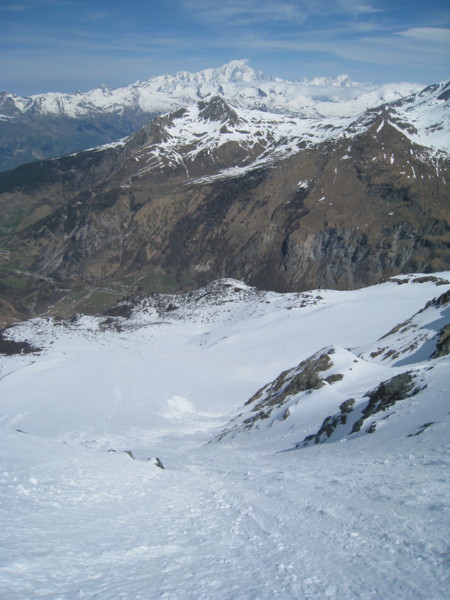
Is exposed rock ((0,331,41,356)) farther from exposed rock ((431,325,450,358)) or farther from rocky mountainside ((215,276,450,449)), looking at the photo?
exposed rock ((431,325,450,358))

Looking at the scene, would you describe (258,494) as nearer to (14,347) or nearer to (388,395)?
(388,395)

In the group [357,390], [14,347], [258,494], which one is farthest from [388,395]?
[14,347]

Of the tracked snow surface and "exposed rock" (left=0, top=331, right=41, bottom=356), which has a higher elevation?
the tracked snow surface

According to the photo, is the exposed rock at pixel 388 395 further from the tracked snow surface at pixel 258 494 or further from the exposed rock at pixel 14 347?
the exposed rock at pixel 14 347

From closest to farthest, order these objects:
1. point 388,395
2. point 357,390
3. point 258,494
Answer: point 258,494 < point 388,395 < point 357,390

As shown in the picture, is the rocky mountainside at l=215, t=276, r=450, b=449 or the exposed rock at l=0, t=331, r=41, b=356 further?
the exposed rock at l=0, t=331, r=41, b=356

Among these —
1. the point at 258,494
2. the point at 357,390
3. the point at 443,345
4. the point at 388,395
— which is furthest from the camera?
the point at 443,345

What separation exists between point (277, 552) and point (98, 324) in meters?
103

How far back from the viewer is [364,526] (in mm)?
11047

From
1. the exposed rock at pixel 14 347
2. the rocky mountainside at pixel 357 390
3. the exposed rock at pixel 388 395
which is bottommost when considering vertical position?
the exposed rock at pixel 14 347

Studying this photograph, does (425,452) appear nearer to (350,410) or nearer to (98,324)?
(350,410)

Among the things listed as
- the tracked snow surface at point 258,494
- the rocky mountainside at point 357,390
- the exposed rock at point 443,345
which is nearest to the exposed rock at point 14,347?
the tracked snow surface at point 258,494

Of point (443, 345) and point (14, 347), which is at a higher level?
point (443, 345)

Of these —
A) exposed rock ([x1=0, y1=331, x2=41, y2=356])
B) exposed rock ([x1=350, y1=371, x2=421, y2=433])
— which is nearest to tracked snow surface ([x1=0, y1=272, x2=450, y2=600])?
exposed rock ([x1=350, y1=371, x2=421, y2=433])
